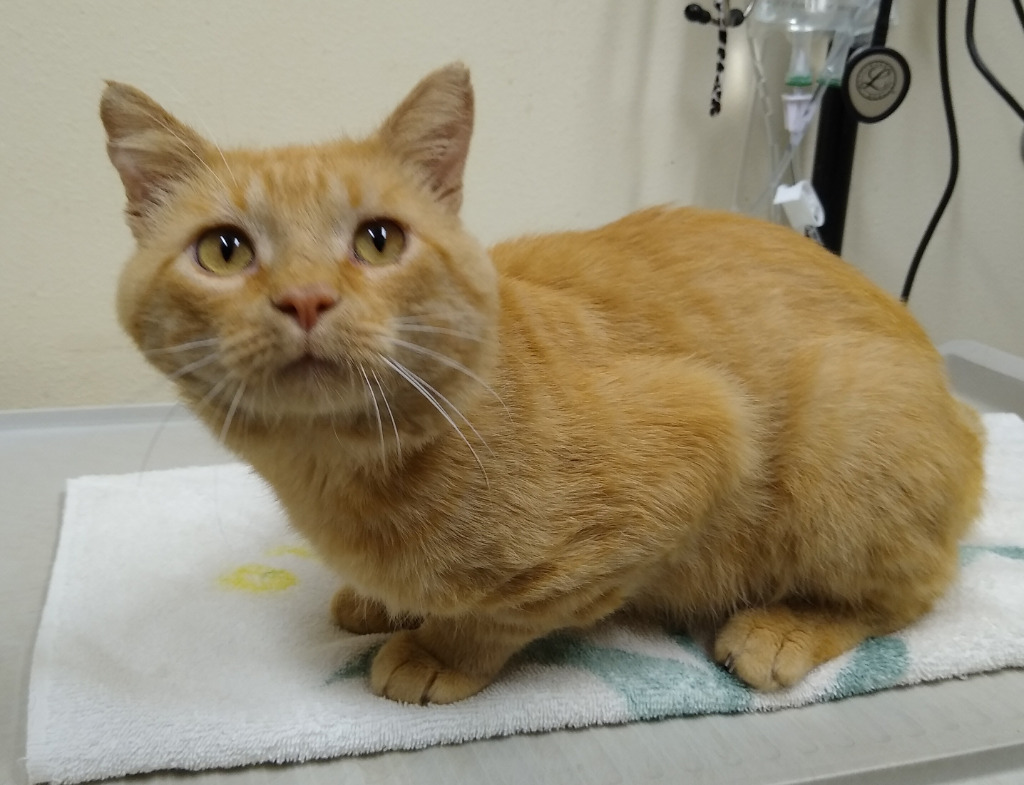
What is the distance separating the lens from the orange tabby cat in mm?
599

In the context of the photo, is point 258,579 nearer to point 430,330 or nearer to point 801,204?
point 430,330

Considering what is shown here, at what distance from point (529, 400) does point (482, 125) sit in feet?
2.86

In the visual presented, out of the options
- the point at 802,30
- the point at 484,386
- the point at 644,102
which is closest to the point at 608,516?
the point at 484,386

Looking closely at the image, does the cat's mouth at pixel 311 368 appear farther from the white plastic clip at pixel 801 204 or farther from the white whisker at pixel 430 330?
the white plastic clip at pixel 801 204

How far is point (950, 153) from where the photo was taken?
1.55m

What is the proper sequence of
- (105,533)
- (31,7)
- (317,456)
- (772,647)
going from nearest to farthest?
(317,456) → (772,647) → (105,533) → (31,7)

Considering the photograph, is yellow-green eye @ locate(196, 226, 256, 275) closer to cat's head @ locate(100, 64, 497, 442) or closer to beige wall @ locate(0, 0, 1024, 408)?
cat's head @ locate(100, 64, 497, 442)

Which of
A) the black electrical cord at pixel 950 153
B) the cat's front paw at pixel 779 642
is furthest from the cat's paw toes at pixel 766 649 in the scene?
the black electrical cord at pixel 950 153

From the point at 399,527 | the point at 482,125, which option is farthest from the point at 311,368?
the point at 482,125

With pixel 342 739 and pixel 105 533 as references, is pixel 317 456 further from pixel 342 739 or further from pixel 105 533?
pixel 105 533

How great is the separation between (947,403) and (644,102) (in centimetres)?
89

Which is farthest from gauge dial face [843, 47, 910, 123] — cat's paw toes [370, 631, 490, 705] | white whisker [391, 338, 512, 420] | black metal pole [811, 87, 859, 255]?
cat's paw toes [370, 631, 490, 705]

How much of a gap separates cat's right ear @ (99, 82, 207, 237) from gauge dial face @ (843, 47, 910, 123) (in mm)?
1144

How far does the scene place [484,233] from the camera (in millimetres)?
1515
